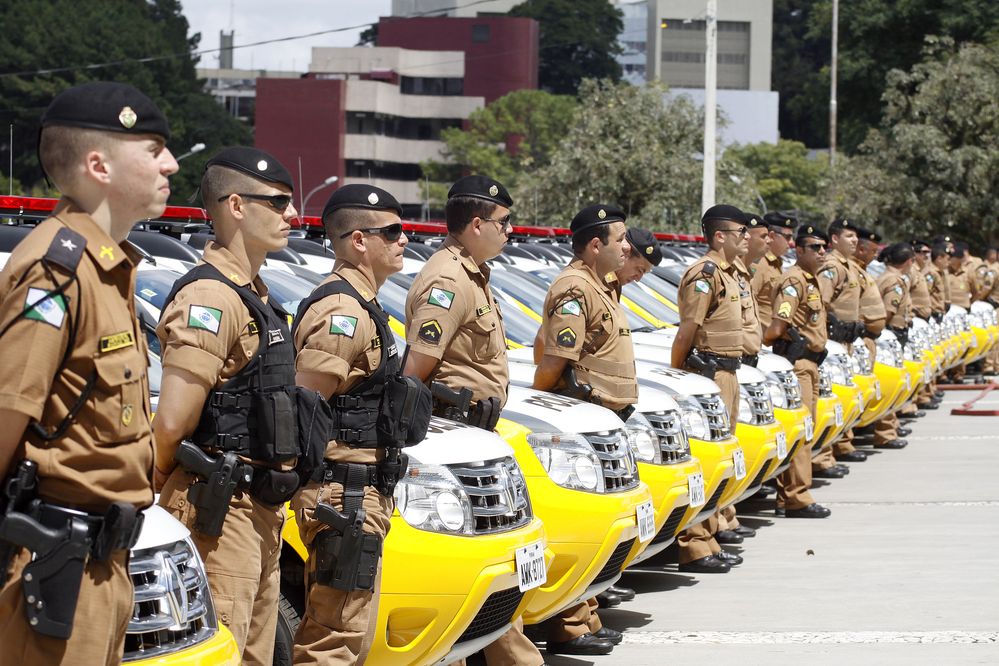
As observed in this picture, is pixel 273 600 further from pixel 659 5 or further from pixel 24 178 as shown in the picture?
pixel 659 5

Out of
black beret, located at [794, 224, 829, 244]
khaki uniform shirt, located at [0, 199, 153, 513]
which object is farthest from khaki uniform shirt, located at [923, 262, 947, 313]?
khaki uniform shirt, located at [0, 199, 153, 513]

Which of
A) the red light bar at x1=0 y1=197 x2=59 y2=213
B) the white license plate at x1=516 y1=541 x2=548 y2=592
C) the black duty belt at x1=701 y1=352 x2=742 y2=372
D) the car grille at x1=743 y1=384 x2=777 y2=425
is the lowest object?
the white license plate at x1=516 y1=541 x2=548 y2=592

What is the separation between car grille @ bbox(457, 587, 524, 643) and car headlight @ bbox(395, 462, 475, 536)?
282 mm

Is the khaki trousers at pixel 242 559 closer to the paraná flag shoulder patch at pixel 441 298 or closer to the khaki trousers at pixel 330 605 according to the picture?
the khaki trousers at pixel 330 605

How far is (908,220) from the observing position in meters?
38.0

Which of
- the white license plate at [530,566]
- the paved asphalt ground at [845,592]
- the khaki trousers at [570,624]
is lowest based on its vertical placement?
the paved asphalt ground at [845,592]

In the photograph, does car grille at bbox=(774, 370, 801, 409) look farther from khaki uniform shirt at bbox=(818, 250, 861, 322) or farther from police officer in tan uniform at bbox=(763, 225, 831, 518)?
khaki uniform shirt at bbox=(818, 250, 861, 322)

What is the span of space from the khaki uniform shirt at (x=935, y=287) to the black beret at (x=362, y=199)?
17.3m

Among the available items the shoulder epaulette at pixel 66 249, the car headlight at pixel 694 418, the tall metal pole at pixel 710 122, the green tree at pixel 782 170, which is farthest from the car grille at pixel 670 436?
the green tree at pixel 782 170

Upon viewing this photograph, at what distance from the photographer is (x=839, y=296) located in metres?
15.0

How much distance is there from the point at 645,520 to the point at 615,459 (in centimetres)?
31

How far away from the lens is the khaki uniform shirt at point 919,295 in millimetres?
20797

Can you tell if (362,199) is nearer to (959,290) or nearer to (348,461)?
(348,461)

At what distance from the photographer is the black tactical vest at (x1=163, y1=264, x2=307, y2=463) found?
4609mm
